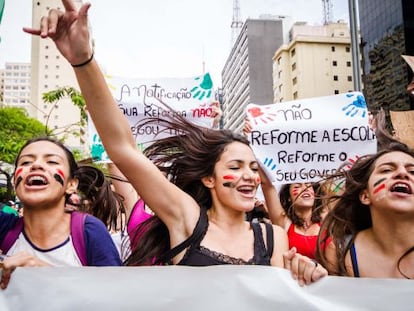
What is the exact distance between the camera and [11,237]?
2.47 m

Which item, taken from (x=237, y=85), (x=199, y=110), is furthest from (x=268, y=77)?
(x=199, y=110)

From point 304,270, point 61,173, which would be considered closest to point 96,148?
point 61,173

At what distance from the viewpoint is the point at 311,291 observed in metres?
2.02

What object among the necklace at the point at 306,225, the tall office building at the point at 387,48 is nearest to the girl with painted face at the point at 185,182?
the necklace at the point at 306,225

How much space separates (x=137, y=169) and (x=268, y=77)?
94.1 m

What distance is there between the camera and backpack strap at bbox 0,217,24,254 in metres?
2.44

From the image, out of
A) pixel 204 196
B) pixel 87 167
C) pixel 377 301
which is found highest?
pixel 87 167

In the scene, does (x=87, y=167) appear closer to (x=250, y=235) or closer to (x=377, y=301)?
(x=250, y=235)

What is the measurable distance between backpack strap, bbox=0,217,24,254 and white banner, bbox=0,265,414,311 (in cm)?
46

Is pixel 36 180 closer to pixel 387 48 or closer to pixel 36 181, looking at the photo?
pixel 36 181

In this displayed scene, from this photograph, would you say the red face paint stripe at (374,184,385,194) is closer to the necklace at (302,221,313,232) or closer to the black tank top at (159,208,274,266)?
the black tank top at (159,208,274,266)

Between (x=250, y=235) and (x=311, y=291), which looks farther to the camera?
(x=250, y=235)

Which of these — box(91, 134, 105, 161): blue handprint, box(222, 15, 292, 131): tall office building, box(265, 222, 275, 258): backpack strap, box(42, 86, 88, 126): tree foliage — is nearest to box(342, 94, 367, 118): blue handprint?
box(265, 222, 275, 258): backpack strap

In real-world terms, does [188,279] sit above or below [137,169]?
below
